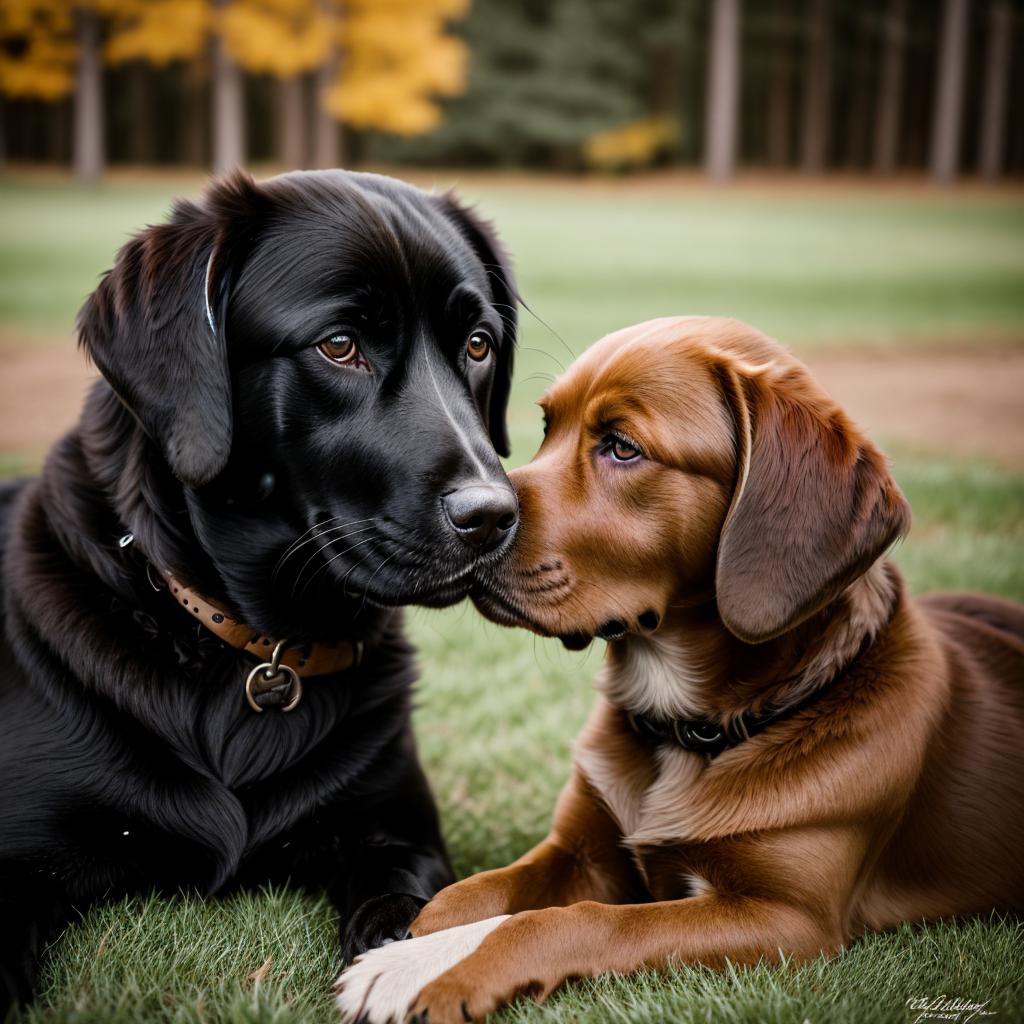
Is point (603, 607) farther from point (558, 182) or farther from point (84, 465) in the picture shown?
point (558, 182)

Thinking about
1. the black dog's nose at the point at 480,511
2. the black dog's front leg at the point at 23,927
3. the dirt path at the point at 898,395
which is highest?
the black dog's nose at the point at 480,511

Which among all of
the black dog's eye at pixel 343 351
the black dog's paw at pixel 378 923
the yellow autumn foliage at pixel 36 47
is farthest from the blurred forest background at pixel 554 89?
the black dog's paw at pixel 378 923

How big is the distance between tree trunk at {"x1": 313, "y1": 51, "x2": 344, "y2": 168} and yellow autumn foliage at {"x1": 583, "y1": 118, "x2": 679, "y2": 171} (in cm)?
888

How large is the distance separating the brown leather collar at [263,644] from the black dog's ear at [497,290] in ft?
2.95

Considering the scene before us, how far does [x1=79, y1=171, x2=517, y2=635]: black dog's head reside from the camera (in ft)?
8.79

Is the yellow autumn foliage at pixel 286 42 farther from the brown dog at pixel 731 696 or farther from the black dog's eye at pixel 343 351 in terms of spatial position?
the brown dog at pixel 731 696

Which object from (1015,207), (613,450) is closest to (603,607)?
(613,450)

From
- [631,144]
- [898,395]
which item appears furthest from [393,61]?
[898,395]

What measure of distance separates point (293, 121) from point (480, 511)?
30.6m

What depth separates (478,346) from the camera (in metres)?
3.24

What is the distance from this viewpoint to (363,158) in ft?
115

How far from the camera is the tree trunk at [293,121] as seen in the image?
3030cm

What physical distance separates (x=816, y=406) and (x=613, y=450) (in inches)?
20.9

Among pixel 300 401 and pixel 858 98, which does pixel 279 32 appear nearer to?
pixel 858 98
